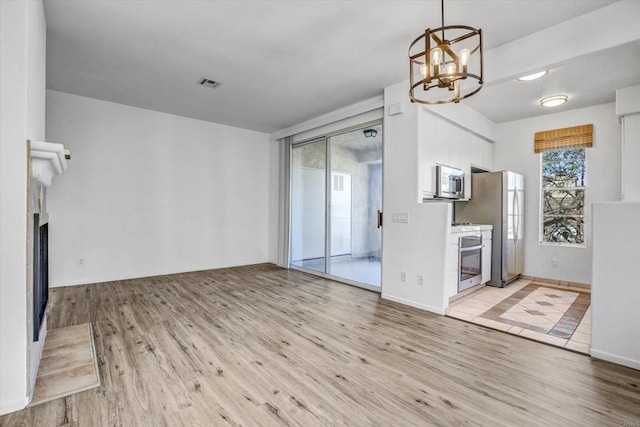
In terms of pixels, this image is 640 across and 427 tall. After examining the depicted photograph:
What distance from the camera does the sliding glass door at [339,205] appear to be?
4.47m

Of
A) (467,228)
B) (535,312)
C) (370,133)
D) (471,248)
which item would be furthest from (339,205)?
(535,312)

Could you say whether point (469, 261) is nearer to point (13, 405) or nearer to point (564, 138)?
point (564, 138)

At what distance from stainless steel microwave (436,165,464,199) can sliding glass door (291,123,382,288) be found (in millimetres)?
787

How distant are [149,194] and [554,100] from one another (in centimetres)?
630

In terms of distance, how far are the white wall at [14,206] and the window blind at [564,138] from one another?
6.37 meters

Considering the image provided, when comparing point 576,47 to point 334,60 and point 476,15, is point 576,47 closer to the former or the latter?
point 476,15

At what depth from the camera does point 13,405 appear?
1.70m

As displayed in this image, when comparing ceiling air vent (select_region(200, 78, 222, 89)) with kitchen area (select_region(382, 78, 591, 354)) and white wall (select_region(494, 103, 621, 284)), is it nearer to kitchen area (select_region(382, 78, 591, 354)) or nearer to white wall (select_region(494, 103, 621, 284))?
kitchen area (select_region(382, 78, 591, 354))

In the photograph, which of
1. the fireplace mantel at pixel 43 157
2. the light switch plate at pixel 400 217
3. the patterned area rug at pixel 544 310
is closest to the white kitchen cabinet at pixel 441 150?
the light switch plate at pixel 400 217

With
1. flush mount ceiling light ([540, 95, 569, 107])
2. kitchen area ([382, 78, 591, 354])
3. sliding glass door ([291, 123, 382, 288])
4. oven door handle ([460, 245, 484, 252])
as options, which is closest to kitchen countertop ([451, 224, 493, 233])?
kitchen area ([382, 78, 591, 354])

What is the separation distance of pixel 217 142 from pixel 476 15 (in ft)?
15.2

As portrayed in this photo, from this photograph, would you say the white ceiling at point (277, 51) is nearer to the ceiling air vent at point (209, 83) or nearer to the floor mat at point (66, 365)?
the ceiling air vent at point (209, 83)

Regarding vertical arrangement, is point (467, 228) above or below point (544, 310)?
above

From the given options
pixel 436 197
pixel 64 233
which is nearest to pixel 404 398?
pixel 436 197
